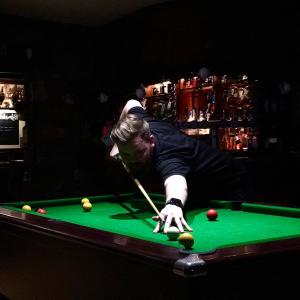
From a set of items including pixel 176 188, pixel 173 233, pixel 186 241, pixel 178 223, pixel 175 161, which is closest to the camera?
pixel 186 241

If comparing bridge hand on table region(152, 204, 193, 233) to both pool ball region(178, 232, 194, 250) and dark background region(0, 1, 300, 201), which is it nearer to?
pool ball region(178, 232, 194, 250)

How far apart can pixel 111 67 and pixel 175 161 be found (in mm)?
5236

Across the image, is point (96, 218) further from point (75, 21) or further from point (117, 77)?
point (75, 21)

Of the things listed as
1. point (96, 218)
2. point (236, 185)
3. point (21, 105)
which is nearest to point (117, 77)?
point (21, 105)

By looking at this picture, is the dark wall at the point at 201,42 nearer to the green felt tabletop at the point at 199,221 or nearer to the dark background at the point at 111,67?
the dark background at the point at 111,67

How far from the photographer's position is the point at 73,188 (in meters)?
7.88

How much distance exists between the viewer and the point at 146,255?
1611mm

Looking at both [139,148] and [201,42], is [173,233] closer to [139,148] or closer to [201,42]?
[139,148]

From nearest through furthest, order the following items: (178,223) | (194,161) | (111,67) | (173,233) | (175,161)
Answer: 1. (173,233)
2. (178,223)
3. (175,161)
4. (194,161)
5. (111,67)

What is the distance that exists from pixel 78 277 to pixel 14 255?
26.6 inches

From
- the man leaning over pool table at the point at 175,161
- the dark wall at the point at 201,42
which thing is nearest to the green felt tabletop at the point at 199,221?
the man leaning over pool table at the point at 175,161

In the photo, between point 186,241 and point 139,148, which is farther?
point 139,148

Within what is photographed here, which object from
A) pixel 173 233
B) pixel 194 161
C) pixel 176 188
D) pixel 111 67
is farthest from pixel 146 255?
pixel 111 67

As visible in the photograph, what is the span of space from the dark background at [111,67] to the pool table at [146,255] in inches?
104
